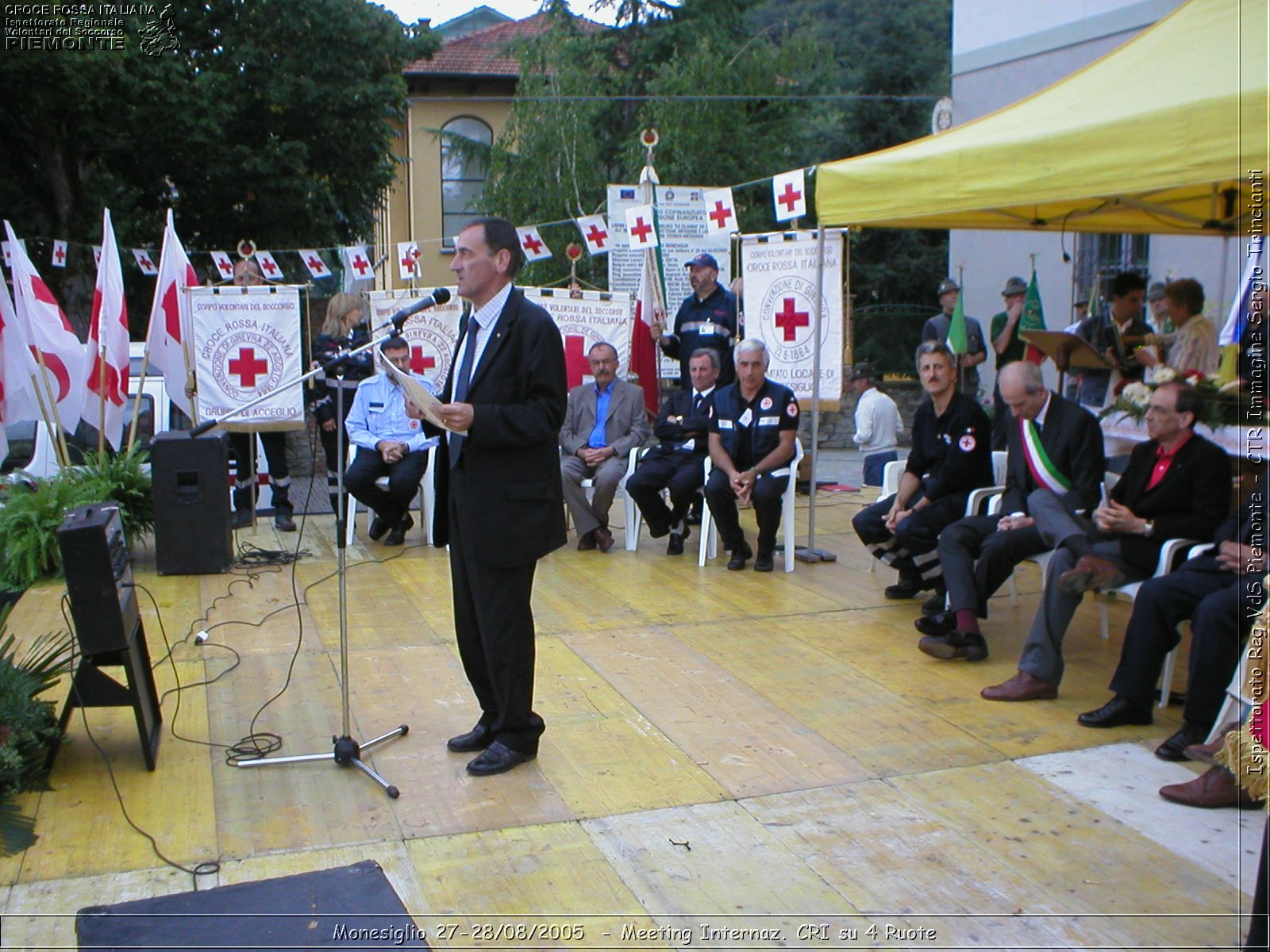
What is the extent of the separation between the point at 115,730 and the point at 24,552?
2.99 m

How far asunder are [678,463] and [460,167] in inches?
924

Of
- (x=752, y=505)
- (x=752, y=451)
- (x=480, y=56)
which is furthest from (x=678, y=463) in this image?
(x=480, y=56)

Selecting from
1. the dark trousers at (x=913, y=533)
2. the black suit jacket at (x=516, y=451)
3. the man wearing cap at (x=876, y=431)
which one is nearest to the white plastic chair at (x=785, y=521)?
the dark trousers at (x=913, y=533)

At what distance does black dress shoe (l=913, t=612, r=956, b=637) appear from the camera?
220 inches

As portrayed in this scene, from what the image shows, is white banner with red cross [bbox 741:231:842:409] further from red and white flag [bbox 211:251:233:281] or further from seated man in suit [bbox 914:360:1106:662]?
red and white flag [bbox 211:251:233:281]

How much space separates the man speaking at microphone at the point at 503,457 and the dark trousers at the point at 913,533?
2.54 m

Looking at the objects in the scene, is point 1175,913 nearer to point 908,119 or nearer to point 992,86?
point 992,86

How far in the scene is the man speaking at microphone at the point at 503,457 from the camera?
3.96 meters

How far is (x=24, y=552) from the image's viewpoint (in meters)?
7.00

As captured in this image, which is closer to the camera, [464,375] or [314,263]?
[464,375]

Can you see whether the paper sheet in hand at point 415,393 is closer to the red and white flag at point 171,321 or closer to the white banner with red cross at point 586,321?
the red and white flag at point 171,321

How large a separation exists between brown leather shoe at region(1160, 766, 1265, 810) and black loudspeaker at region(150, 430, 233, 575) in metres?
5.68

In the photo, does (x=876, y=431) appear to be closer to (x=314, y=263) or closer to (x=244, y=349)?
(x=244, y=349)

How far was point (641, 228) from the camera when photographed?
386 inches
